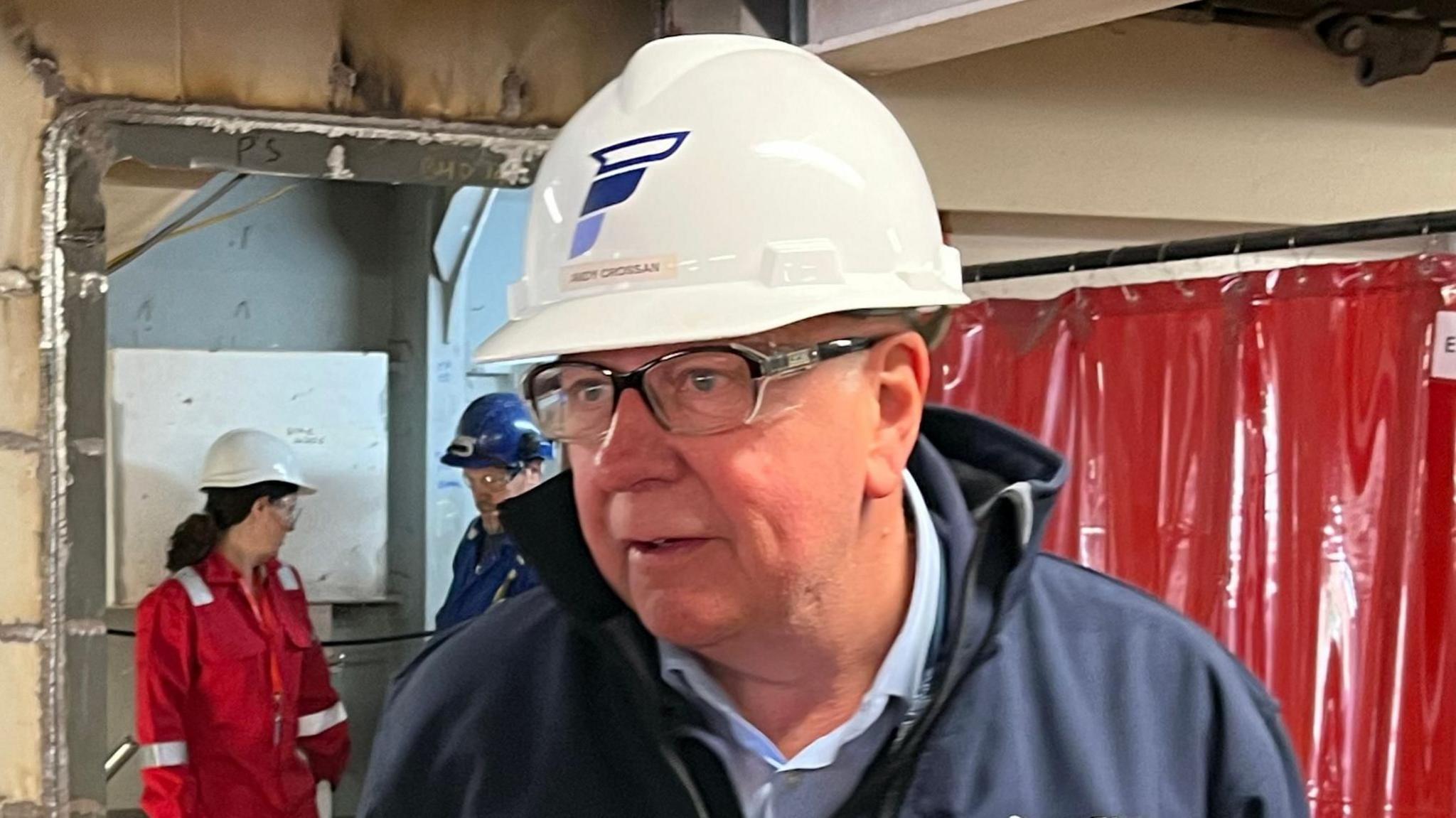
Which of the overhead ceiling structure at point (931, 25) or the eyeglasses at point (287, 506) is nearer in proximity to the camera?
the overhead ceiling structure at point (931, 25)

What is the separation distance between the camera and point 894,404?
103 centimetres

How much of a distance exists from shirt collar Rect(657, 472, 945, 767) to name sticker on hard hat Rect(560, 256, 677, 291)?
0.27 m

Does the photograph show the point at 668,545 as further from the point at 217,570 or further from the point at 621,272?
the point at 217,570

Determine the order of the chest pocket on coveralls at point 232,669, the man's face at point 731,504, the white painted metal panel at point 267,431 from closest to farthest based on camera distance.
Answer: the man's face at point 731,504
the chest pocket on coveralls at point 232,669
the white painted metal panel at point 267,431

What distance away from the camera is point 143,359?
344 centimetres

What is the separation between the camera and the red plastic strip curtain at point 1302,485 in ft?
5.04

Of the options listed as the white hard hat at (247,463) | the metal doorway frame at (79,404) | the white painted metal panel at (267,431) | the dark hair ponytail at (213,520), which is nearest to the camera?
the metal doorway frame at (79,404)

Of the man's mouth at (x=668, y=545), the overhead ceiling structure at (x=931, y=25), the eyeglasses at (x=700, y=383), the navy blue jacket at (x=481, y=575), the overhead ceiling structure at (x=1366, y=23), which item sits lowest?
the navy blue jacket at (x=481, y=575)

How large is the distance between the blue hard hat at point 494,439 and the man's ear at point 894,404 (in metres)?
2.18

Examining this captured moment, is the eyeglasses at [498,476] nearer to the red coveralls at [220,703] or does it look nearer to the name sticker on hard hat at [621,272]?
the red coveralls at [220,703]

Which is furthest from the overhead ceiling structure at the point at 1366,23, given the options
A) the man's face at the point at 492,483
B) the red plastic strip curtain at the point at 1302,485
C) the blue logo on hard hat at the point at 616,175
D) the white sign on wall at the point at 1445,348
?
the man's face at the point at 492,483

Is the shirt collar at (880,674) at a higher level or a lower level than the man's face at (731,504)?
lower

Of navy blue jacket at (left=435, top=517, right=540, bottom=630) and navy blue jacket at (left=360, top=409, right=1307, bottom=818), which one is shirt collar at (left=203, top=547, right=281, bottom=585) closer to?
navy blue jacket at (left=435, top=517, right=540, bottom=630)

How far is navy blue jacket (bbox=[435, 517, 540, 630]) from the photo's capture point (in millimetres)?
2973
